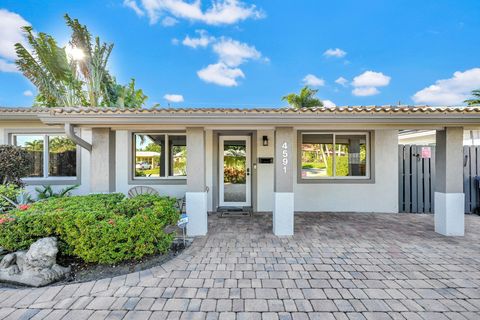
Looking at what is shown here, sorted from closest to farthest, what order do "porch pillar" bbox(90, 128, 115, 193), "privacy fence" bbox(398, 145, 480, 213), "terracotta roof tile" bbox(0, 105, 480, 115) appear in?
"terracotta roof tile" bbox(0, 105, 480, 115)
"porch pillar" bbox(90, 128, 115, 193)
"privacy fence" bbox(398, 145, 480, 213)

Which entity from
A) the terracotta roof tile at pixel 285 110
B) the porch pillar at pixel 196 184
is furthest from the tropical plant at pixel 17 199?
the porch pillar at pixel 196 184

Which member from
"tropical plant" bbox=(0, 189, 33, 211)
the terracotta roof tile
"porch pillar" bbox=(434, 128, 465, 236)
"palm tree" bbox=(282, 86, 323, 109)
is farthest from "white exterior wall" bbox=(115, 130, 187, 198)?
"palm tree" bbox=(282, 86, 323, 109)

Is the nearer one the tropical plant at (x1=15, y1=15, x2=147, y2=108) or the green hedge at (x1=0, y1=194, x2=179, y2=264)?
the green hedge at (x1=0, y1=194, x2=179, y2=264)

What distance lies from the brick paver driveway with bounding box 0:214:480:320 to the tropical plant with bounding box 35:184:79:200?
4.65 metres

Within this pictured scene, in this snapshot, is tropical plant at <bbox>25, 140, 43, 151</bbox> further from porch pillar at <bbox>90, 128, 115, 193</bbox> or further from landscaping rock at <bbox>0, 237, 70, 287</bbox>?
landscaping rock at <bbox>0, 237, 70, 287</bbox>

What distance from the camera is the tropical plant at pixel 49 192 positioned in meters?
6.96

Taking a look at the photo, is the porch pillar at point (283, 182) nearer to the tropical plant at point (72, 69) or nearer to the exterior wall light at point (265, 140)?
the exterior wall light at point (265, 140)

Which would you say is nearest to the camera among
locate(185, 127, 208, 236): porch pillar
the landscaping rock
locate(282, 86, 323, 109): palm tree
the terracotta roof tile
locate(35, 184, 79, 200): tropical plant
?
the landscaping rock

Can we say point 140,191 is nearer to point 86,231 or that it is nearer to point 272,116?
point 86,231

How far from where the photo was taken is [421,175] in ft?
25.2

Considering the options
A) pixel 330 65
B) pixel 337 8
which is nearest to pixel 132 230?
pixel 337 8

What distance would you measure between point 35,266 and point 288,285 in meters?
3.82

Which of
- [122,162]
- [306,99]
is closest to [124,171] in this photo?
[122,162]

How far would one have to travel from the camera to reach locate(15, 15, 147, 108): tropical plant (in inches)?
445
